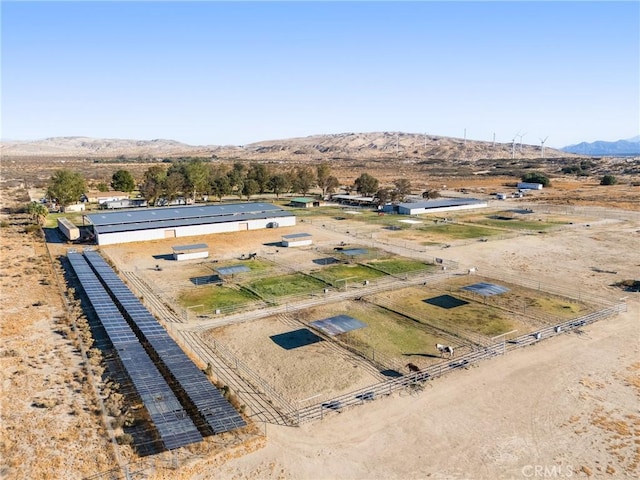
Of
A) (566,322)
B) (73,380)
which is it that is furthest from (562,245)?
(73,380)

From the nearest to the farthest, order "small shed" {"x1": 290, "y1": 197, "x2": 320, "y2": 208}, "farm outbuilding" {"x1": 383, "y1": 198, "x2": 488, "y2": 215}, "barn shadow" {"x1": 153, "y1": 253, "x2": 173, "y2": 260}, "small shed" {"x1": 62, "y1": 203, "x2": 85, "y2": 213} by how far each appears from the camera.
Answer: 1. "barn shadow" {"x1": 153, "y1": 253, "x2": 173, "y2": 260}
2. "small shed" {"x1": 62, "y1": 203, "x2": 85, "y2": 213}
3. "farm outbuilding" {"x1": 383, "y1": 198, "x2": 488, "y2": 215}
4. "small shed" {"x1": 290, "y1": 197, "x2": 320, "y2": 208}

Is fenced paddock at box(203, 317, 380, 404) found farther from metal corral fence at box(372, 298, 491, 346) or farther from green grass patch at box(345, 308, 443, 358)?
metal corral fence at box(372, 298, 491, 346)

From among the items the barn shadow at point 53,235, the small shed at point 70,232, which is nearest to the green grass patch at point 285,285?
the small shed at point 70,232

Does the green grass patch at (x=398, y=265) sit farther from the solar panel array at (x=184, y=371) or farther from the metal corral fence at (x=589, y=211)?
the metal corral fence at (x=589, y=211)

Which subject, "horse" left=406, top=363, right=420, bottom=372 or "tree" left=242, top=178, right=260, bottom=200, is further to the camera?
"tree" left=242, top=178, right=260, bottom=200

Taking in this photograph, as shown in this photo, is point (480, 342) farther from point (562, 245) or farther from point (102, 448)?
point (562, 245)

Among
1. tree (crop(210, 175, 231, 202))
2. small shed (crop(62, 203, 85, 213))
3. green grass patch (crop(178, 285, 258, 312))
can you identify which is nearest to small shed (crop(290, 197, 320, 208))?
tree (crop(210, 175, 231, 202))

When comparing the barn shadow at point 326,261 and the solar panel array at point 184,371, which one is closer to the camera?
the solar panel array at point 184,371
